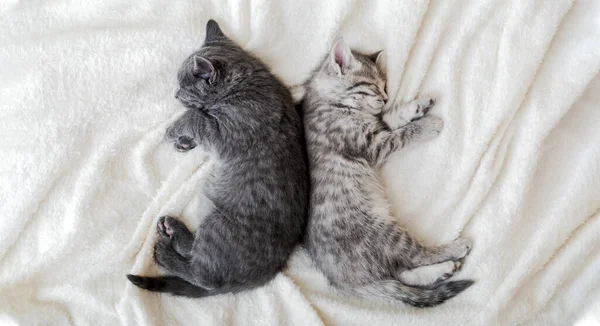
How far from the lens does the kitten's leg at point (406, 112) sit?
1.61 metres

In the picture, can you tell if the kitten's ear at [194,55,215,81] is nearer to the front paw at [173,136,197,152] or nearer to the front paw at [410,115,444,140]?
the front paw at [173,136,197,152]

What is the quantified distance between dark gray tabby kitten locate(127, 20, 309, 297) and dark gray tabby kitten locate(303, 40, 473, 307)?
0.07 metres

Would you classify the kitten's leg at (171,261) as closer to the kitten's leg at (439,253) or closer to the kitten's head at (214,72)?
the kitten's head at (214,72)

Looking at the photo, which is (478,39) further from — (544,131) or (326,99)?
(326,99)

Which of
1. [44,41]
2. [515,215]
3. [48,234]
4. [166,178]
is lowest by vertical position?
[48,234]

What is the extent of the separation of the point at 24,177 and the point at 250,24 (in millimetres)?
886

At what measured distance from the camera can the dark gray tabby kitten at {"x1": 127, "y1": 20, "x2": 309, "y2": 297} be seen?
151cm

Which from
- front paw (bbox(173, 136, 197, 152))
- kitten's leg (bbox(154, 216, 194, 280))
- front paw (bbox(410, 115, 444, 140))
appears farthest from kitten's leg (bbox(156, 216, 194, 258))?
front paw (bbox(410, 115, 444, 140))

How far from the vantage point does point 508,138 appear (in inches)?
62.5

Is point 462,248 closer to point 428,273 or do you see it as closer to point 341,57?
point 428,273

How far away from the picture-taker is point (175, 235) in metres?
1.61

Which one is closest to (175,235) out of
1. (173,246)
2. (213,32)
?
(173,246)

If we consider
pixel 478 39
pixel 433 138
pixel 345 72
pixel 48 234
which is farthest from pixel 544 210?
pixel 48 234

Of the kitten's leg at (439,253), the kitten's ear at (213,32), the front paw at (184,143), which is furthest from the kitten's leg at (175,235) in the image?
the kitten's leg at (439,253)
